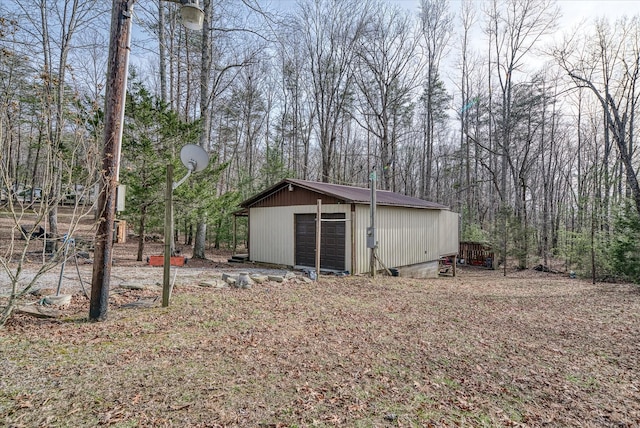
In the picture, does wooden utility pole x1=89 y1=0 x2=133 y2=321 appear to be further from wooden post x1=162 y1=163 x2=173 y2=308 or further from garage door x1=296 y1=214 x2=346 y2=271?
garage door x1=296 y1=214 x2=346 y2=271

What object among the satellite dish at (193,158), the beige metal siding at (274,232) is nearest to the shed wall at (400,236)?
the beige metal siding at (274,232)

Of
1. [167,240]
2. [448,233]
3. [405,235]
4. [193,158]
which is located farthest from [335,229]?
[448,233]

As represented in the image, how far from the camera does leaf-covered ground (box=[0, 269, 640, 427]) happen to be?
99.0 inches

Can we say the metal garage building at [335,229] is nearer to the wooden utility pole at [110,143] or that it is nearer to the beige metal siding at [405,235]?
the beige metal siding at [405,235]

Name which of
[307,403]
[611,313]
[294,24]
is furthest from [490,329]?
[294,24]

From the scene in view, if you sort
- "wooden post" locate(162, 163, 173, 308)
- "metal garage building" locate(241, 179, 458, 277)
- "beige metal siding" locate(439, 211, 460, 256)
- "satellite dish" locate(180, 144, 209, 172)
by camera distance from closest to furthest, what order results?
"wooden post" locate(162, 163, 173, 308) → "satellite dish" locate(180, 144, 209, 172) → "metal garage building" locate(241, 179, 458, 277) → "beige metal siding" locate(439, 211, 460, 256)

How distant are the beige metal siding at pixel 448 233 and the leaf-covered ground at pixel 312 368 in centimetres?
912

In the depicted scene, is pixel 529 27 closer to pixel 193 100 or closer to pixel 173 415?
pixel 193 100

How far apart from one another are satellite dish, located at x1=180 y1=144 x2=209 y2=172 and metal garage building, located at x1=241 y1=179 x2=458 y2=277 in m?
4.64

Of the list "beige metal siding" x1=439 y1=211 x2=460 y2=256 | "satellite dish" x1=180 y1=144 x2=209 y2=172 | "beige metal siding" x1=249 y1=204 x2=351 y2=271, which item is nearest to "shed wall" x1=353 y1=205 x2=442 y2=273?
"beige metal siding" x1=439 y1=211 x2=460 y2=256

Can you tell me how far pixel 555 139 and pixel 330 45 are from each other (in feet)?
56.7

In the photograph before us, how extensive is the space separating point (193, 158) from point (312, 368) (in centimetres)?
378

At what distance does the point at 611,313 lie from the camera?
19.3 ft

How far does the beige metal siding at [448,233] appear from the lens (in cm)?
1473
